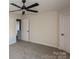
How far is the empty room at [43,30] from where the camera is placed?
348 cm

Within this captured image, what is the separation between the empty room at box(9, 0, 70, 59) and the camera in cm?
348

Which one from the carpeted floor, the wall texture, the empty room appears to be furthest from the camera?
the wall texture

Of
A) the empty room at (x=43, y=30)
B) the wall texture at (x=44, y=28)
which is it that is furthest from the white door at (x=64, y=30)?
the wall texture at (x=44, y=28)

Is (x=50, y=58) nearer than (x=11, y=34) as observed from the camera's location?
Yes

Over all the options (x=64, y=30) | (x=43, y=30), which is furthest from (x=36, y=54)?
(x=43, y=30)

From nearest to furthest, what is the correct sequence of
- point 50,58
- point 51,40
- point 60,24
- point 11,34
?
point 50,58
point 60,24
point 51,40
point 11,34

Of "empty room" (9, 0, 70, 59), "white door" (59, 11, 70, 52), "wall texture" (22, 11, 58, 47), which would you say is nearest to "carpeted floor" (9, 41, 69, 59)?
"empty room" (9, 0, 70, 59)

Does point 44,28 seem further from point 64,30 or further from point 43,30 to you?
point 64,30

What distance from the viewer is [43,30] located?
17.5 ft

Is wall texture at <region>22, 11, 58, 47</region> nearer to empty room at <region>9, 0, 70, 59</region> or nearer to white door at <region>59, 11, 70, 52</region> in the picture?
empty room at <region>9, 0, 70, 59</region>
